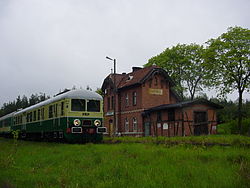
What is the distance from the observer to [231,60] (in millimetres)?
32250

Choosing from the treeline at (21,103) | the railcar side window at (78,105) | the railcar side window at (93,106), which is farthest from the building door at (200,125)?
the treeline at (21,103)

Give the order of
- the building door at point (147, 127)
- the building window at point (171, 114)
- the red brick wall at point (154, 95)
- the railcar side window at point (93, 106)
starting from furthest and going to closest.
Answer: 1. the red brick wall at point (154, 95)
2. the building door at point (147, 127)
3. the building window at point (171, 114)
4. the railcar side window at point (93, 106)

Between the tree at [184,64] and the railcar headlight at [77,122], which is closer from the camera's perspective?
the railcar headlight at [77,122]

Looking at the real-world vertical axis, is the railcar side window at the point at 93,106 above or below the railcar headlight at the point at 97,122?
above

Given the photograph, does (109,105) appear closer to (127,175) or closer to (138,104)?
(138,104)

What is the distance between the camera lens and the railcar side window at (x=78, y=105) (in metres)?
17.2

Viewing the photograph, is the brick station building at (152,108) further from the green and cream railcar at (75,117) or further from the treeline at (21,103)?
the treeline at (21,103)

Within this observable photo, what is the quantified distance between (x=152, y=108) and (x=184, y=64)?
16.6m

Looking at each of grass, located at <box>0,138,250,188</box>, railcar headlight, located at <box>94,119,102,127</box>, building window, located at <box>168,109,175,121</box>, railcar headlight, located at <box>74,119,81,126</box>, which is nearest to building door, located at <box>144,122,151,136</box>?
building window, located at <box>168,109,175,121</box>

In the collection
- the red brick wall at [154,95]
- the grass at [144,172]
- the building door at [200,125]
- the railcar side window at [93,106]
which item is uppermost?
the red brick wall at [154,95]

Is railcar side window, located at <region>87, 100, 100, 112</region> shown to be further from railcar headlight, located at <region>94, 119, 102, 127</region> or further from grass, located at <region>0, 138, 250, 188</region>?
grass, located at <region>0, 138, 250, 188</region>

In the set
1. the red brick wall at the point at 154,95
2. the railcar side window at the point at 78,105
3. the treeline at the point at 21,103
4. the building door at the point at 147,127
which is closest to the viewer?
the railcar side window at the point at 78,105

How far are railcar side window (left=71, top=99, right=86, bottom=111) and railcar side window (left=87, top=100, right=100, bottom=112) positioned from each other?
1.28 feet

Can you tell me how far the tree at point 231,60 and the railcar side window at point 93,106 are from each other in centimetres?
1938
